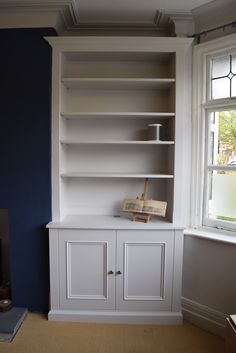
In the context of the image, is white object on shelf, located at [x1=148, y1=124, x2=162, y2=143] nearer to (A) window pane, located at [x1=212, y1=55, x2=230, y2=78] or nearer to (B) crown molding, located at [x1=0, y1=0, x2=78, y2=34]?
(A) window pane, located at [x1=212, y1=55, x2=230, y2=78]

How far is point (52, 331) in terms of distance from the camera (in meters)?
2.05

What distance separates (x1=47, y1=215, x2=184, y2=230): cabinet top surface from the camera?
209cm

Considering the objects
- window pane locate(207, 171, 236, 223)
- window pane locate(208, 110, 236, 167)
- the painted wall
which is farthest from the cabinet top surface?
window pane locate(208, 110, 236, 167)

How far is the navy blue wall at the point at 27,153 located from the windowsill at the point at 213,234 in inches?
52.3

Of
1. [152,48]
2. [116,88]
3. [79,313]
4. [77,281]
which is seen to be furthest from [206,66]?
[79,313]

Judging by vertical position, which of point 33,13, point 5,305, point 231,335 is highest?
point 33,13

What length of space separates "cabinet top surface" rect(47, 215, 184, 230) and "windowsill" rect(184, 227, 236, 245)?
0.54 feet

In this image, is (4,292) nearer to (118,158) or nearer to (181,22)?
(118,158)

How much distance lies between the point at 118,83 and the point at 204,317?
2229mm

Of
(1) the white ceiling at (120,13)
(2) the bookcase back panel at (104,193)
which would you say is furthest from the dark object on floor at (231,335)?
(1) the white ceiling at (120,13)

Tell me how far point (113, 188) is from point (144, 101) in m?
0.93

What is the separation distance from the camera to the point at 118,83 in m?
2.20

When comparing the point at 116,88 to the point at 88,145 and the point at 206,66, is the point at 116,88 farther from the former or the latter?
the point at 206,66

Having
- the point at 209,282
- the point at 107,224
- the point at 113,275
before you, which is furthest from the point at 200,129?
the point at 113,275
